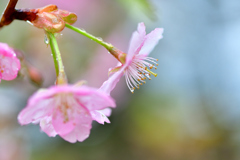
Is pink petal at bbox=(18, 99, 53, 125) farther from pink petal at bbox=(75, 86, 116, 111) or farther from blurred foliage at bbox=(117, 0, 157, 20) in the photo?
blurred foliage at bbox=(117, 0, 157, 20)

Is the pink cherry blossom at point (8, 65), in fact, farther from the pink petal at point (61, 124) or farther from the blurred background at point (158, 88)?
the blurred background at point (158, 88)

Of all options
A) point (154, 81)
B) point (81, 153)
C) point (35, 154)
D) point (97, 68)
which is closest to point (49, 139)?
point (35, 154)

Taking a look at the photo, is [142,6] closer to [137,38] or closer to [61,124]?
[137,38]

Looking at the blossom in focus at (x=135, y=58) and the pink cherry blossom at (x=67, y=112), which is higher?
the blossom in focus at (x=135, y=58)

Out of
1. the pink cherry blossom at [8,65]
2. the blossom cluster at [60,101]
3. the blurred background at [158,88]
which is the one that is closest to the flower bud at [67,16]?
the blossom cluster at [60,101]

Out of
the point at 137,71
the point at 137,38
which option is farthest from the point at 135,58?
the point at 137,38

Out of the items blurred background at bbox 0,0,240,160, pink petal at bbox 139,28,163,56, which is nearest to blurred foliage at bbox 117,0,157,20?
pink petal at bbox 139,28,163,56

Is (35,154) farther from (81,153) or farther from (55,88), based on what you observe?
(55,88)
